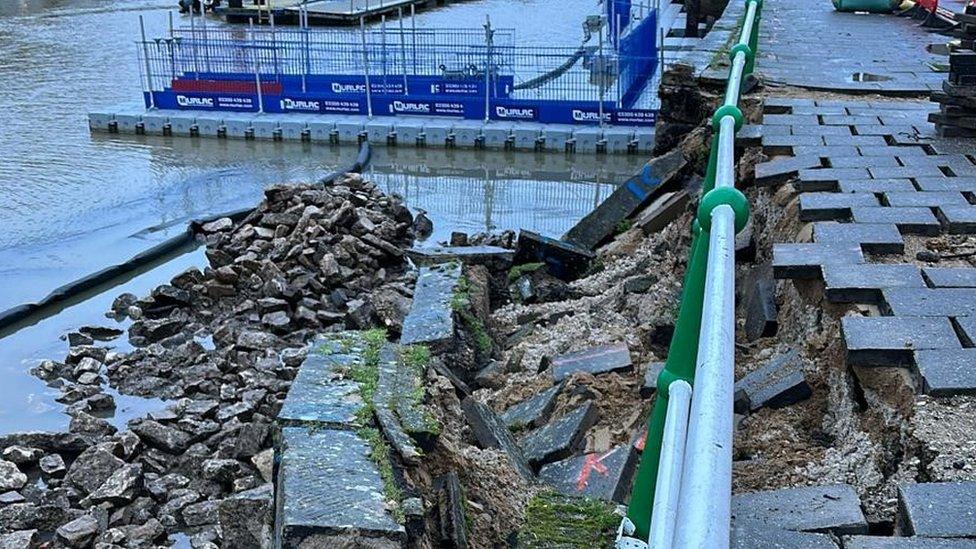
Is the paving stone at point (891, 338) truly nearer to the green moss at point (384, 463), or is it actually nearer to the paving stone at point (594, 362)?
the green moss at point (384, 463)

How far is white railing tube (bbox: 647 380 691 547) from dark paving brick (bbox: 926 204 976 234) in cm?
369

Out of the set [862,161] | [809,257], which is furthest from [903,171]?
[809,257]

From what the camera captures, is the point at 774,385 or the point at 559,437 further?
the point at 559,437

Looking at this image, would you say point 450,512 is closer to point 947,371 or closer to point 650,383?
point 650,383

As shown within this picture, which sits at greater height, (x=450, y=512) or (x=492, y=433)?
(x=450, y=512)

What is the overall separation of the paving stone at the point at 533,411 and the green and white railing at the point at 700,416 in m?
2.90

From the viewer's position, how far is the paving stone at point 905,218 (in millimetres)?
5164

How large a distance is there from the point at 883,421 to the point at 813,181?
289 cm

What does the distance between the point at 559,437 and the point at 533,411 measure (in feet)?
2.13

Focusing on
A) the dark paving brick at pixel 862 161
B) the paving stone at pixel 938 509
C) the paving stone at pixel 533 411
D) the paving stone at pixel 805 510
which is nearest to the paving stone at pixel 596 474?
the paving stone at pixel 533 411

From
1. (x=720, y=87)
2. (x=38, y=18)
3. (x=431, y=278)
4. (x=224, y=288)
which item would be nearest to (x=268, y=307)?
(x=224, y=288)

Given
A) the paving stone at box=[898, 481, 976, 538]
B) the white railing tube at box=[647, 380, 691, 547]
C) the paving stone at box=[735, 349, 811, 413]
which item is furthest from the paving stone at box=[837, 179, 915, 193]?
the white railing tube at box=[647, 380, 691, 547]

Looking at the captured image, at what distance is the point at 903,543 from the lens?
2.62m

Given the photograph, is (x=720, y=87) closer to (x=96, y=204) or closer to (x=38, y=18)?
(x=96, y=204)
